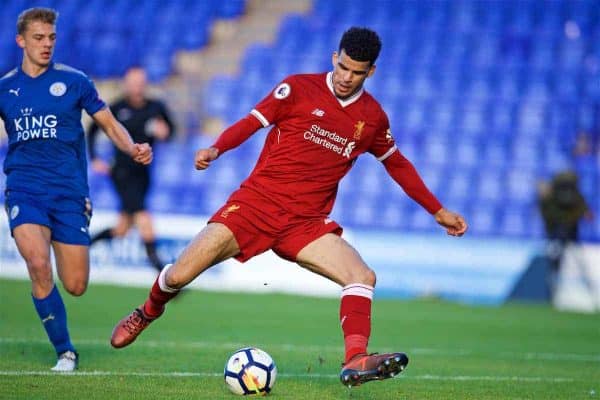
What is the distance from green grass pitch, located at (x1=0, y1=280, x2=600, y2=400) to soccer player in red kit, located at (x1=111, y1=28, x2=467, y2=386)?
74cm

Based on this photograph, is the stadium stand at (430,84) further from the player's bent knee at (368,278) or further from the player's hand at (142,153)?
the player's bent knee at (368,278)

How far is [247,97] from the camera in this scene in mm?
20531

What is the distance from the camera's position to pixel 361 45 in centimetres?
648

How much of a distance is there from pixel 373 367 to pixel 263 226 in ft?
4.20

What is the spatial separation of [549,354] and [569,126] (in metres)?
9.90

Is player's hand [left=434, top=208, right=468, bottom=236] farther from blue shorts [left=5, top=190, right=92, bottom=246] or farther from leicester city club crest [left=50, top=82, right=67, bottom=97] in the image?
leicester city club crest [left=50, top=82, right=67, bottom=97]

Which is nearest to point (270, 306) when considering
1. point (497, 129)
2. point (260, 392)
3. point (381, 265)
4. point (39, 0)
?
point (381, 265)

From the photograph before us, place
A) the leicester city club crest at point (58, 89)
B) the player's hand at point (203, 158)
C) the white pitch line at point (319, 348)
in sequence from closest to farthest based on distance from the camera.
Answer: the player's hand at point (203, 158)
the leicester city club crest at point (58, 89)
the white pitch line at point (319, 348)

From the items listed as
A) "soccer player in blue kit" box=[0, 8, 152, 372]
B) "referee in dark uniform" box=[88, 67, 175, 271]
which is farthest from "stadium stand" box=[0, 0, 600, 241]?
"soccer player in blue kit" box=[0, 8, 152, 372]

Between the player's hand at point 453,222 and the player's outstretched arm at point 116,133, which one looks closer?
the player's hand at point 453,222

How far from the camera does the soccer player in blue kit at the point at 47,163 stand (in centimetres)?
737

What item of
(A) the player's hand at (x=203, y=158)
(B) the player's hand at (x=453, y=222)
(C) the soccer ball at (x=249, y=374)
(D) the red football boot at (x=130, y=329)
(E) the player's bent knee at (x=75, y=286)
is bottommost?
(C) the soccer ball at (x=249, y=374)

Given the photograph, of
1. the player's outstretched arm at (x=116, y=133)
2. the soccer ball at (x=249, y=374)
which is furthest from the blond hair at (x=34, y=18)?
the soccer ball at (x=249, y=374)

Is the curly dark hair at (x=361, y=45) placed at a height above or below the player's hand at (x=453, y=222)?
above
